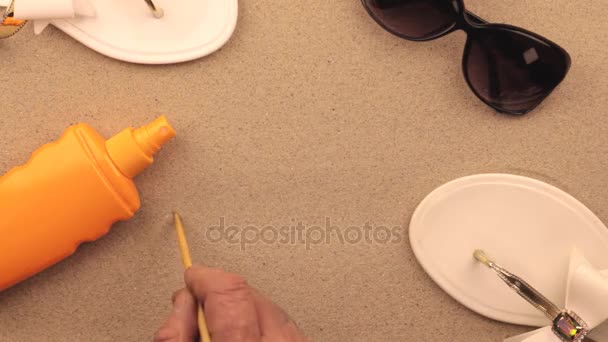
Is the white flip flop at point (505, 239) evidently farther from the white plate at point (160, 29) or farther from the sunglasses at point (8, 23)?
the sunglasses at point (8, 23)

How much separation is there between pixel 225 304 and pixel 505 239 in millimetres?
212

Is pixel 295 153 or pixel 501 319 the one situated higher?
pixel 295 153

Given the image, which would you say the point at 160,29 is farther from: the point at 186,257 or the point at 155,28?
the point at 186,257

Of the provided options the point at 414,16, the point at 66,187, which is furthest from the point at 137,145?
the point at 414,16

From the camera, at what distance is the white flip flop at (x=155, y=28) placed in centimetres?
36

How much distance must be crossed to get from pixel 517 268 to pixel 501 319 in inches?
1.6

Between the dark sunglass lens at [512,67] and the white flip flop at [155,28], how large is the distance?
6.9 inches

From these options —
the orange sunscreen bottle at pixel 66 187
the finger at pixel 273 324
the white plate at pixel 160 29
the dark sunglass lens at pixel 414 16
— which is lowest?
the finger at pixel 273 324

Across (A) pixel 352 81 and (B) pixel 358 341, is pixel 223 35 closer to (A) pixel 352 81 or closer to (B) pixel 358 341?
(A) pixel 352 81

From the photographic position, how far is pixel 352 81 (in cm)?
38

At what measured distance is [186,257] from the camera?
34cm

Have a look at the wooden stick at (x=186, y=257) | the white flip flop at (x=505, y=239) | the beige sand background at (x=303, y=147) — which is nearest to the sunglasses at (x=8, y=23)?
the beige sand background at (x=303, y=147)

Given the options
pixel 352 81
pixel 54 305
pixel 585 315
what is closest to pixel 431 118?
pixel 352 81

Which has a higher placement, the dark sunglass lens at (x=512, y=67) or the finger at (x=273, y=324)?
the dark sunglass lens at (x=512, y=67)
